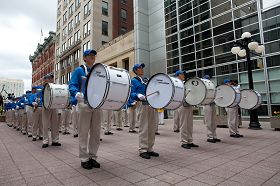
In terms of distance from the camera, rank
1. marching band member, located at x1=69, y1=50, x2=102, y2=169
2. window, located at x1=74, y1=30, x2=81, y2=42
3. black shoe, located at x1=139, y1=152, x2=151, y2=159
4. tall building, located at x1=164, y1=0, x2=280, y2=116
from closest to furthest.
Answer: marching band member, located at x1=69, y1=50, x2=102, y2=169 → black shoe, located at x1=139, y1=152, x2=151, y2=159 → tall building, located at x1=164, y1=0, x2=280, y2=116 → window, located at x1=74, y1=30, x2=81, y2=42

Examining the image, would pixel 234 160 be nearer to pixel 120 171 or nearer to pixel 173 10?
pixel 120 171

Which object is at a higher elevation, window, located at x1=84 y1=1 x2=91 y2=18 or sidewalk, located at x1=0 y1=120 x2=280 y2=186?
window, located at x1=84 y1=1 x2=91 y2=18

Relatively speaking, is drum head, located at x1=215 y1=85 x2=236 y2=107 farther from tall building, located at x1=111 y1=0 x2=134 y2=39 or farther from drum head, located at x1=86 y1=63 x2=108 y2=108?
tall building, located at x1=111 y1=0 x2=134 y2=39

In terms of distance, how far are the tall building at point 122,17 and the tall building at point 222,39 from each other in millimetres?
14020

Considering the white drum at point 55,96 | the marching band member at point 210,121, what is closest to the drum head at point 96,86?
the white drum at point 55,96

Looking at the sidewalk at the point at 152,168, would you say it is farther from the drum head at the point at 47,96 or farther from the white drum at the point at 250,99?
the white drum at the point at 250,99

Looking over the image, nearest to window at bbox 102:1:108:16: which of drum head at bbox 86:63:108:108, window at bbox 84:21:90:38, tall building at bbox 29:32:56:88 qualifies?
window at bbox 84:21:90:38

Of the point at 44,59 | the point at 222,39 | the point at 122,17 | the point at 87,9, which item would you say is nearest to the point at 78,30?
the point at 87,9

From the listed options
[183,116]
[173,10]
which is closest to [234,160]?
[183,116]

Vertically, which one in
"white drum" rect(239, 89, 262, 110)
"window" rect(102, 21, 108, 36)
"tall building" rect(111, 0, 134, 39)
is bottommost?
"white drum" rect(239, 89, 262, 110)

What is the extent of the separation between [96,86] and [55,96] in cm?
321

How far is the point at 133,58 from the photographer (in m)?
24.2

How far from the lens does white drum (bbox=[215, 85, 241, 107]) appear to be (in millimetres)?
7227

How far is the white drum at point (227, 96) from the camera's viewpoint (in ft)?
23.7
